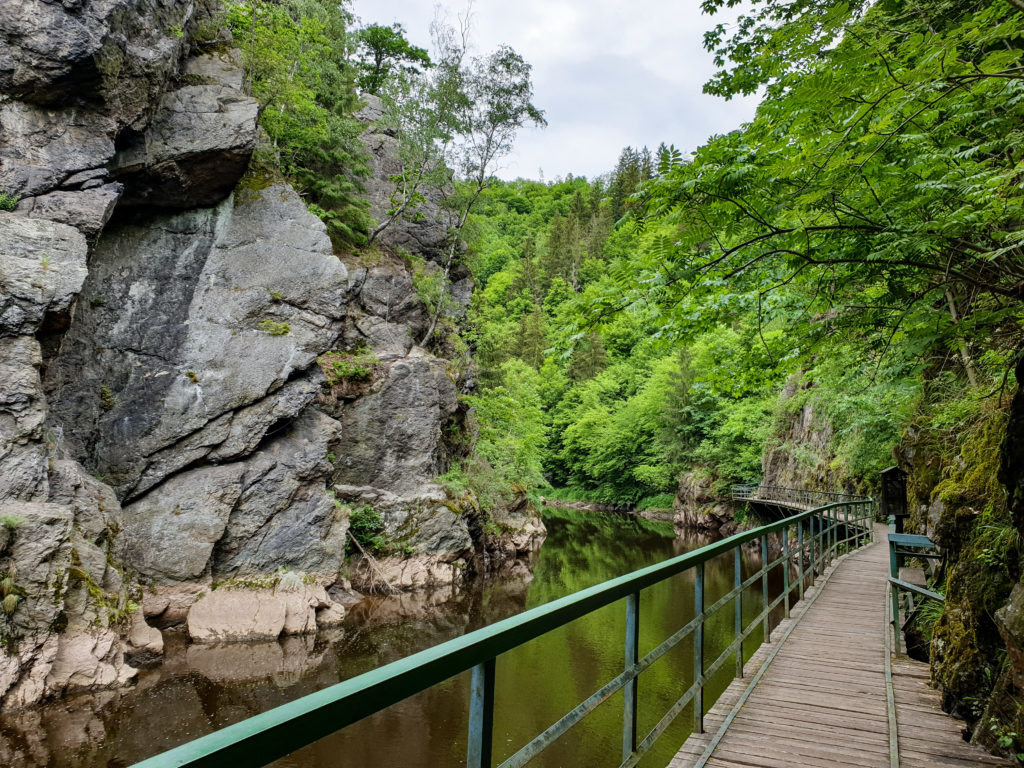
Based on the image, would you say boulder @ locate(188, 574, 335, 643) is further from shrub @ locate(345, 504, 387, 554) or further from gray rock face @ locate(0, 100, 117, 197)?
gray rock face @ locate(0, 100, 117, 197)

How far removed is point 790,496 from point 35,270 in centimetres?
2744

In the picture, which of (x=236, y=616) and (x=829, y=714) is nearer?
(x=829, y=714)

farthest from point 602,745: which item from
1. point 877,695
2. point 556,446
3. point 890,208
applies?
point 556,446

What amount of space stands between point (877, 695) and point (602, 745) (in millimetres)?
5003

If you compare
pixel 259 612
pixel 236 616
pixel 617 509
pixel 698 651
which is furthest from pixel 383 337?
pixel 617 509

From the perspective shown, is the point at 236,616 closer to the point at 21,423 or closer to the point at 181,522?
the point at 181,522

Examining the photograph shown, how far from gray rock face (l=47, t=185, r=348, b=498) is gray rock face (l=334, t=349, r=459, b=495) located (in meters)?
3.16

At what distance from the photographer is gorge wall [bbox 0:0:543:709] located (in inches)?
396

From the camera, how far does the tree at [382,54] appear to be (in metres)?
32.8

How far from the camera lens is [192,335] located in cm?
1481

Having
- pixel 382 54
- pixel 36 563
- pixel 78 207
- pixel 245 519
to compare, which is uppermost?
pixel 382 54

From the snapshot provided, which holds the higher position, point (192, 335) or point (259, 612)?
point (192, 335)

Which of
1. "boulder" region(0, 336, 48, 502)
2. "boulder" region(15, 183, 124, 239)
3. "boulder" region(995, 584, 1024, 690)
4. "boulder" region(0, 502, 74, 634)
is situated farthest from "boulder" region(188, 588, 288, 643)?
"boulder" region(995, 584, 1024, 690)

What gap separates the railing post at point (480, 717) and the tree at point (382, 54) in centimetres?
3649
